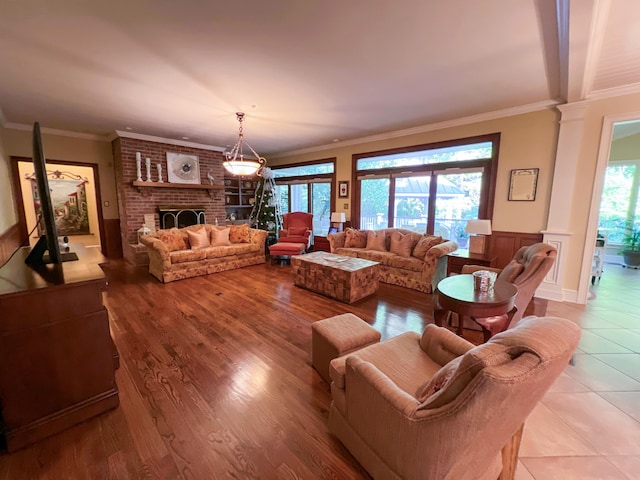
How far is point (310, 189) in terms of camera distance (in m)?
7.30

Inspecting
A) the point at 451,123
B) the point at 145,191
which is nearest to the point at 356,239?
the point at 451,123

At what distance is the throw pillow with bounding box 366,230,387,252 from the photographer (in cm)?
498

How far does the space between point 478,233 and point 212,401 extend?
155 inches

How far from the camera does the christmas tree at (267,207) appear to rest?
7293mm

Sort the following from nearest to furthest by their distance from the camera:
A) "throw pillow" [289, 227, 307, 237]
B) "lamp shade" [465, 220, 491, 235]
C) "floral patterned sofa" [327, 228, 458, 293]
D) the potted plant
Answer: "lamp shade" [465, 220, 491, 235] < "floral patterned sofa" [327, 228, 458, 293] < the potted plant < "throw pillow" [289, 227, 307, 237]

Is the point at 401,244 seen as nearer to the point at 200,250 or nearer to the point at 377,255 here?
the point at 377,255

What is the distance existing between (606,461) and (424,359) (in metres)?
1.04

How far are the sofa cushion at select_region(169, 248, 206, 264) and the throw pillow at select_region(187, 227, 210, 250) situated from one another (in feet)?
0.53

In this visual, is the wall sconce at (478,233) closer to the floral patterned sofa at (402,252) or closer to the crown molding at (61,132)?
the floral patterned sofa at (402,252)

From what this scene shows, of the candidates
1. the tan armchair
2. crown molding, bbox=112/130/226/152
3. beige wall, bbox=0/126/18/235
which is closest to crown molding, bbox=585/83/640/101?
the tan armchair

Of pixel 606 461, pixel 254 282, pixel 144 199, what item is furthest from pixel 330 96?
pixel 144 199

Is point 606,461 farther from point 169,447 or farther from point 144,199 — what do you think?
point 144,199

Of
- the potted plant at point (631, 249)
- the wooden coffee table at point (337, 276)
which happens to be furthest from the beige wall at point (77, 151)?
the potted plant at point (631, 249)

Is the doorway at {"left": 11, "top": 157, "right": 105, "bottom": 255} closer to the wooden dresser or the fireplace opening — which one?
the fireplace opening
